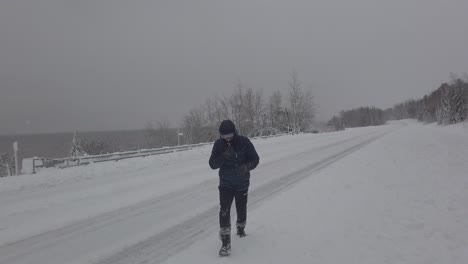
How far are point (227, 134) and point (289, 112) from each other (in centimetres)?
6043

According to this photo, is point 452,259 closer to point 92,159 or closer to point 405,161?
point 405,161

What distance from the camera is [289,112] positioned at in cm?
6456

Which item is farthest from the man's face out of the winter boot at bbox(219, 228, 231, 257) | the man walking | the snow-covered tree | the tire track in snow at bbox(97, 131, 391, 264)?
the snow-covered tree

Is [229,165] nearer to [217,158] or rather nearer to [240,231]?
[217,158]

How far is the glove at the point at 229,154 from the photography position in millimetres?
5254

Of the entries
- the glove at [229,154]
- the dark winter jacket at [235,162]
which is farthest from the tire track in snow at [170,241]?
the glove at [229,154]

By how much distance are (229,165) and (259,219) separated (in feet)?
7.28

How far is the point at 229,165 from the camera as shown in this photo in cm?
532

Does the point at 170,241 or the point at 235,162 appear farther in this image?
the point at 170,241

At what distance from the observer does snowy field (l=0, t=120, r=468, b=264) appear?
5266mm

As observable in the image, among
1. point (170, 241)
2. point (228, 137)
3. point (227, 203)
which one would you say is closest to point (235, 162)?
point (228, 137)

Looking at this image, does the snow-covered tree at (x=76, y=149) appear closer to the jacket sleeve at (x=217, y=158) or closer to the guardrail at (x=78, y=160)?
the guardrail at (x=78, y=160)

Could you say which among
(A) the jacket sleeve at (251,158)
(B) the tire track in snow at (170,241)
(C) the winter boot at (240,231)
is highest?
(A) the jacket sleeve at (251,158)

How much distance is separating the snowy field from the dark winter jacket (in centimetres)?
110
